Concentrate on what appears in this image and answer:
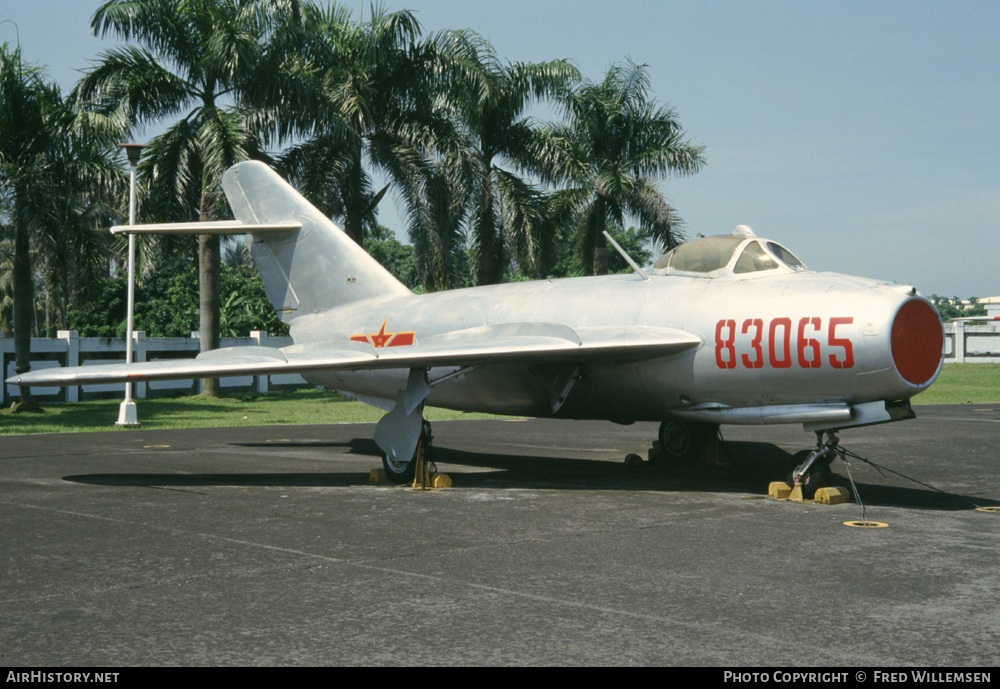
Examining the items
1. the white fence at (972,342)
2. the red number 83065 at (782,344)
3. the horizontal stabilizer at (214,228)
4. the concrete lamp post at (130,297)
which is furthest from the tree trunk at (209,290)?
the white fence at (972,342)

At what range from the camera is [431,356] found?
1130cm

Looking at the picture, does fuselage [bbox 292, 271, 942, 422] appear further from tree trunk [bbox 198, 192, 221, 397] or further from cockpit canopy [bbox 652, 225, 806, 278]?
tree trunk [bbox 198, 192, 221, 397]

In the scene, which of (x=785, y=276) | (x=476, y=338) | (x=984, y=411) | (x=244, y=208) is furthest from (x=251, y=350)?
(x=984, y=411)

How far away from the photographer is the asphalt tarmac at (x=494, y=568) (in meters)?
5.06

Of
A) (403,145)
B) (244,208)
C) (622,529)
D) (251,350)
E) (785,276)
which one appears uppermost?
(403,145)

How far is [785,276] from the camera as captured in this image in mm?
11000

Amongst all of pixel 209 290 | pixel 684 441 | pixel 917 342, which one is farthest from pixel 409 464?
pixel 209 290

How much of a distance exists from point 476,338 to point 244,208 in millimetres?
6147

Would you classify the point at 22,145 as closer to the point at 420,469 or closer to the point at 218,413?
the point at 218,413

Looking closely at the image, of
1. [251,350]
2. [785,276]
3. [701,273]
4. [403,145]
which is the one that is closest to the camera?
[785,276]

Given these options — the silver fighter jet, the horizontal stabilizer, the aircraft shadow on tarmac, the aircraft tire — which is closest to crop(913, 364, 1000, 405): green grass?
the aircraft shadow on tarmac

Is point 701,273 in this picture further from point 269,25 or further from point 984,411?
point 269,25

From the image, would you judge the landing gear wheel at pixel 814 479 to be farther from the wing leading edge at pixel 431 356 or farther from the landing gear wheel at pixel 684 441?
the landing gear wheel at pixel 684 441

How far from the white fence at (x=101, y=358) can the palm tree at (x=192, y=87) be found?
17.8 feet
